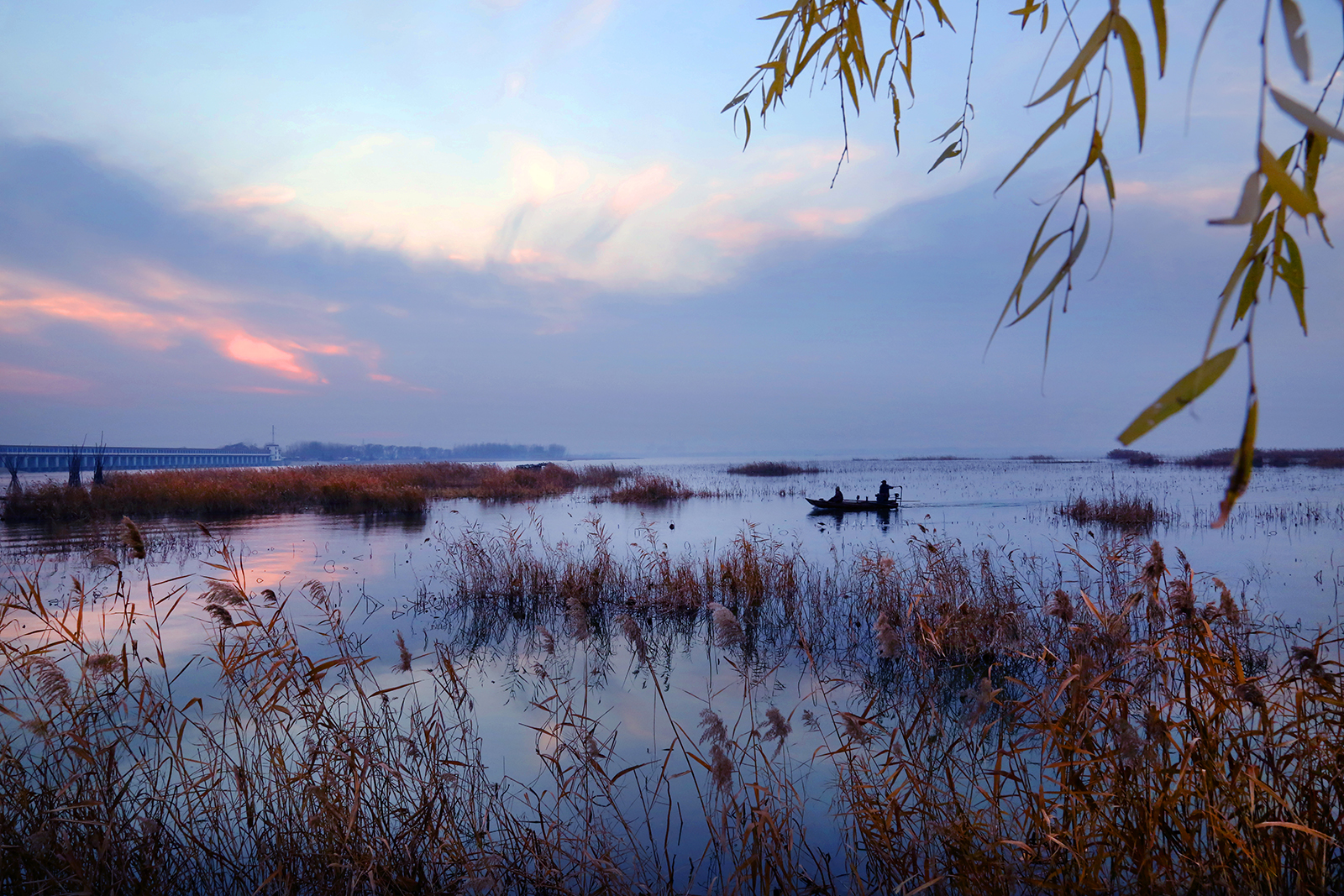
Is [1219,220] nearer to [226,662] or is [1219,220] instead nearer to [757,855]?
[757,855]

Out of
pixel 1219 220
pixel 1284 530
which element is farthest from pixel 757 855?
pixel 1284 530

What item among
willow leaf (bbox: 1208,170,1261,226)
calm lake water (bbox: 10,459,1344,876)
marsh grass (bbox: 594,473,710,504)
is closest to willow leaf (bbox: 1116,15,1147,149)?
willow leaf (bbox: 1208,170,1261,226)

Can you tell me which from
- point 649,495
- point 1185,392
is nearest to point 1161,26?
point 1185,392

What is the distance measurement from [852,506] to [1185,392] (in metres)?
26.1

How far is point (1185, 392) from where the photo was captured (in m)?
0.94

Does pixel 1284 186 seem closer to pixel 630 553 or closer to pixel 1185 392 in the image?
pixel 1185 392

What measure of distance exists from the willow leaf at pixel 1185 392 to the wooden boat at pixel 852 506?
2553cm

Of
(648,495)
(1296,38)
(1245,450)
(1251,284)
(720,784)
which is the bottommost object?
(648,495)

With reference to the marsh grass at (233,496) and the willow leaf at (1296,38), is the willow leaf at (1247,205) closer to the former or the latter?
the willow leaf at (1296,38)

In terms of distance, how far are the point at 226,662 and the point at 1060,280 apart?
5.10m

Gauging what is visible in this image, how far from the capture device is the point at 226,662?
A: 13.8 feet

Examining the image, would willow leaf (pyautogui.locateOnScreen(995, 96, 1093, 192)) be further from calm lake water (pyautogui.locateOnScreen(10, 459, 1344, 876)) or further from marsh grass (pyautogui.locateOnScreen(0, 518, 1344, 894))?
calm lake water (pyautogui.locateOnScreen(10, 459, 1344, 876))

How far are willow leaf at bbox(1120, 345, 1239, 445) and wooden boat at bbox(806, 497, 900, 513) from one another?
25.5 metres

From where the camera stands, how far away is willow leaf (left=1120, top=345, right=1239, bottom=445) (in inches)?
36.3
